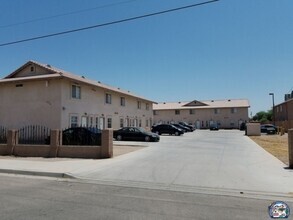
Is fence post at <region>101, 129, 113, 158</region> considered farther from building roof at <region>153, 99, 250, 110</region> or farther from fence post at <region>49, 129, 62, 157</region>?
building roof at <region>153, 99, 250, 110</region>

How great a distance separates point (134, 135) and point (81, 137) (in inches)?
422

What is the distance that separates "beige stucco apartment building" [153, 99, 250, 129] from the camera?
70188 mm

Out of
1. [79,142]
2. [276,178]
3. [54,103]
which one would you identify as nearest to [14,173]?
[79,142]

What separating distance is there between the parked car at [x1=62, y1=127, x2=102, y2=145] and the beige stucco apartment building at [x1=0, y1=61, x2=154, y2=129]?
6.60 metres

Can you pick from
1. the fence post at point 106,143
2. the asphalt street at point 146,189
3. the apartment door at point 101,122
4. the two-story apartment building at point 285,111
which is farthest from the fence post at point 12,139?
the two-story apartment building at point 285,111

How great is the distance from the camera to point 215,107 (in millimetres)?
71562

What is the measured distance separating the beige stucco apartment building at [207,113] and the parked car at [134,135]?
153ft

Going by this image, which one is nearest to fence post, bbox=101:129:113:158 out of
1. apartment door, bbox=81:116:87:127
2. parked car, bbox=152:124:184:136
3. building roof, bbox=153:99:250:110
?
apartment door, bbox=81:116:87:127

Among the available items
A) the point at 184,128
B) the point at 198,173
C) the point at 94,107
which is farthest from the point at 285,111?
the point at 198,173

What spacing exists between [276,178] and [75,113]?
19.9 metres

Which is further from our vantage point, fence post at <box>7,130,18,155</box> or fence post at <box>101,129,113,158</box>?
fence post at <box>7,130,18,155</box>

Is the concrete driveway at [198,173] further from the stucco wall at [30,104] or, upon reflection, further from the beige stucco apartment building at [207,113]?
the beige stucco apartment building at [207,113]

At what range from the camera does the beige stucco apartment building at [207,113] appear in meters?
70.2

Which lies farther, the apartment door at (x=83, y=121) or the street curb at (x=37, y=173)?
the apartment door at (x=83, y=121)
